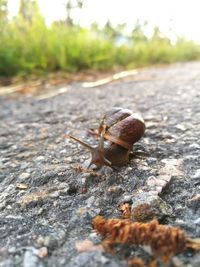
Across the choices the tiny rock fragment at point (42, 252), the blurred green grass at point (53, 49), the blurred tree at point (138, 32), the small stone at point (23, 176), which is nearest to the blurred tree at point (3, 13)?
the blurred green grass at point (53, 49)

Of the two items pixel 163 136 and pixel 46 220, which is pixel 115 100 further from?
pixel 46 220

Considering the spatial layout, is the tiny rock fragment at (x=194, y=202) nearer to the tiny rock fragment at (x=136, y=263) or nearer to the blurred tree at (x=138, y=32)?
the tiny rock fragment at (x=136, y=263)

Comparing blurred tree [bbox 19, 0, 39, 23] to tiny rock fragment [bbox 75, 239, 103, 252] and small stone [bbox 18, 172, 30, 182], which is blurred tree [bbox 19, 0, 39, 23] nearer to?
small stone [bbox 18, 172, 30, 182]

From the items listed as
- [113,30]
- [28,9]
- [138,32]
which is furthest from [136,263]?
[138,32]

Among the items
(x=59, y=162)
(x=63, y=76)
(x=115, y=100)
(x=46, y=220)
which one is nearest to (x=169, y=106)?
(x=115, y=100)

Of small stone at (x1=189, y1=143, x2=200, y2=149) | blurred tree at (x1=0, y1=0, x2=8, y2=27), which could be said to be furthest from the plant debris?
Answer: blurred tree at (x1=0, y1=0, x2=8, y2=27)

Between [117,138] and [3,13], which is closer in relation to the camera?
[117,138]

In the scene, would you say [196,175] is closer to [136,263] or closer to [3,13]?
[136,263]

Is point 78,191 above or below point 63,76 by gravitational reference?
above
